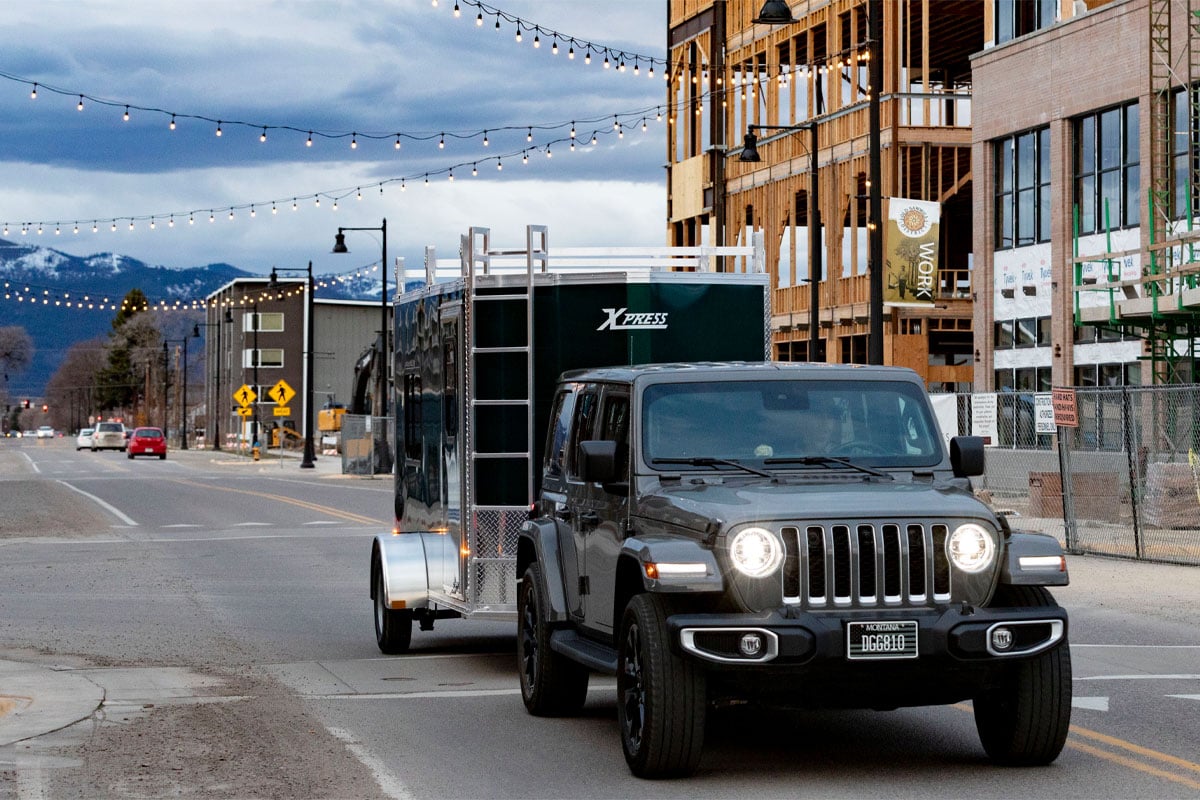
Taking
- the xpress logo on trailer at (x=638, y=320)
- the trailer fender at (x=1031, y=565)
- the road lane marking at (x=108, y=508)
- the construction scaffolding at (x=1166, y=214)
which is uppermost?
the construction scaffolding at (x=1166, y=214)

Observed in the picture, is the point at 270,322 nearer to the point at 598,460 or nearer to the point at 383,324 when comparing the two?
the point at 383,324

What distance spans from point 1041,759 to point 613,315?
A: 5.22 metres

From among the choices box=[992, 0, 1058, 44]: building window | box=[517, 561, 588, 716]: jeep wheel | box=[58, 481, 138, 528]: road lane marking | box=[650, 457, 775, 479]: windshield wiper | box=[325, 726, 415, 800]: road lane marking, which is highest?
box=[992, 0, 1058, 44]: building window

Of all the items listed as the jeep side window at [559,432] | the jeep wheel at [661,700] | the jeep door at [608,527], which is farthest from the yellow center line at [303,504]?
the jeep wheel at [661,700]

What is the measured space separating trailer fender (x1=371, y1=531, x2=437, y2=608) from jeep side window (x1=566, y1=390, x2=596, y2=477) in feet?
9.93

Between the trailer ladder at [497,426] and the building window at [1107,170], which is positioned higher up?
the building window at [1107,170]

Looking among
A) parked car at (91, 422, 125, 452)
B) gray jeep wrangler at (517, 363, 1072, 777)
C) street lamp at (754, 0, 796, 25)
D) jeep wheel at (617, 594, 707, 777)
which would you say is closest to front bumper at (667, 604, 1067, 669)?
gray jeep wrangler at (517, 363, 1072, 777)

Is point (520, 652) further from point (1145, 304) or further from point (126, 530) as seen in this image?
point (1145, 304)

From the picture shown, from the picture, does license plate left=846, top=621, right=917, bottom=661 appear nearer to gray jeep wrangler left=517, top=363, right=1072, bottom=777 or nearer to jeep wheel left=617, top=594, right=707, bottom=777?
gray jeep wrangler left=517, top=363, right=1072, bottom=777

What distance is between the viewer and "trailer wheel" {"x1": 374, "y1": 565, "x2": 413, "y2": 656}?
46.6 feet

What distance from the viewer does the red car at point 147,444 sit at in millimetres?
88500

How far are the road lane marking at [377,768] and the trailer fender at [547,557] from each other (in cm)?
136

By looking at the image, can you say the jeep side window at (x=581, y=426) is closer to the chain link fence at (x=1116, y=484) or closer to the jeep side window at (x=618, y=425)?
the jeep side window at (x=618, y=425)

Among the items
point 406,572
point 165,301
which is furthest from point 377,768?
point 165,301
